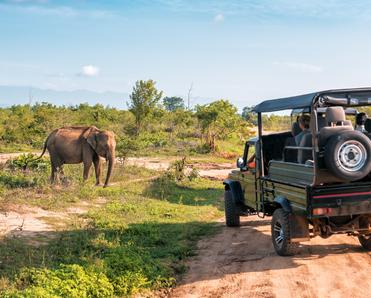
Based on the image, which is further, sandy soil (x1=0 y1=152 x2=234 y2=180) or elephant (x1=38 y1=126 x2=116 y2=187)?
sandy soil (x1=0 y1=152 x2=234 y2=180)

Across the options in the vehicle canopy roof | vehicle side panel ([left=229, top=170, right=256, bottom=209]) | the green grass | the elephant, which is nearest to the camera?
the green grass

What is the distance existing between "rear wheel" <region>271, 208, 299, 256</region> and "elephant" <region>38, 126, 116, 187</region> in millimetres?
8508

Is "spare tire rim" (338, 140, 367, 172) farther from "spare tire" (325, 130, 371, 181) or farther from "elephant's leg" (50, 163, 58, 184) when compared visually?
"elephant's leg" (50, 163, 58, 184)

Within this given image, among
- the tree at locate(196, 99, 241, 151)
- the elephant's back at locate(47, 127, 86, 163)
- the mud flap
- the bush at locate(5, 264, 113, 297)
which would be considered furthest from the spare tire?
the tree at locate(196, 99, 241, 151)

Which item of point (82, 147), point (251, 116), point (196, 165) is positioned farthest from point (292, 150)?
point (251, 116)

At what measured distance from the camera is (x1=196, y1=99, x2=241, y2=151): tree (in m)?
31.8

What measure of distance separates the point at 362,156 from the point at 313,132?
2.52ft

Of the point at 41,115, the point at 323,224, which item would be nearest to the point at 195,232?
the point at 323,224

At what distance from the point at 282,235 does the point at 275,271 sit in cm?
79

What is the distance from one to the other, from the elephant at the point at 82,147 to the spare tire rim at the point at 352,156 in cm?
1008

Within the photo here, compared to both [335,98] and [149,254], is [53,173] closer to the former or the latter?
[149,254]

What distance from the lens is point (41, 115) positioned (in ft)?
111

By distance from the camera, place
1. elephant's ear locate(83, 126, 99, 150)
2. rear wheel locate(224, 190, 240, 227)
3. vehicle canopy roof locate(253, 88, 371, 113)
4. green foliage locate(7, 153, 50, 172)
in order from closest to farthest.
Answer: vehicle canopy roof locate(253, 88, 371, 113)
rear wheel locate(224, 190, 240, 227)
elephant's ear locate(83, 126, 99, 150)
green foliage locate(7, 153, 50, 172)

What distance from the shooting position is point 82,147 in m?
17.1
